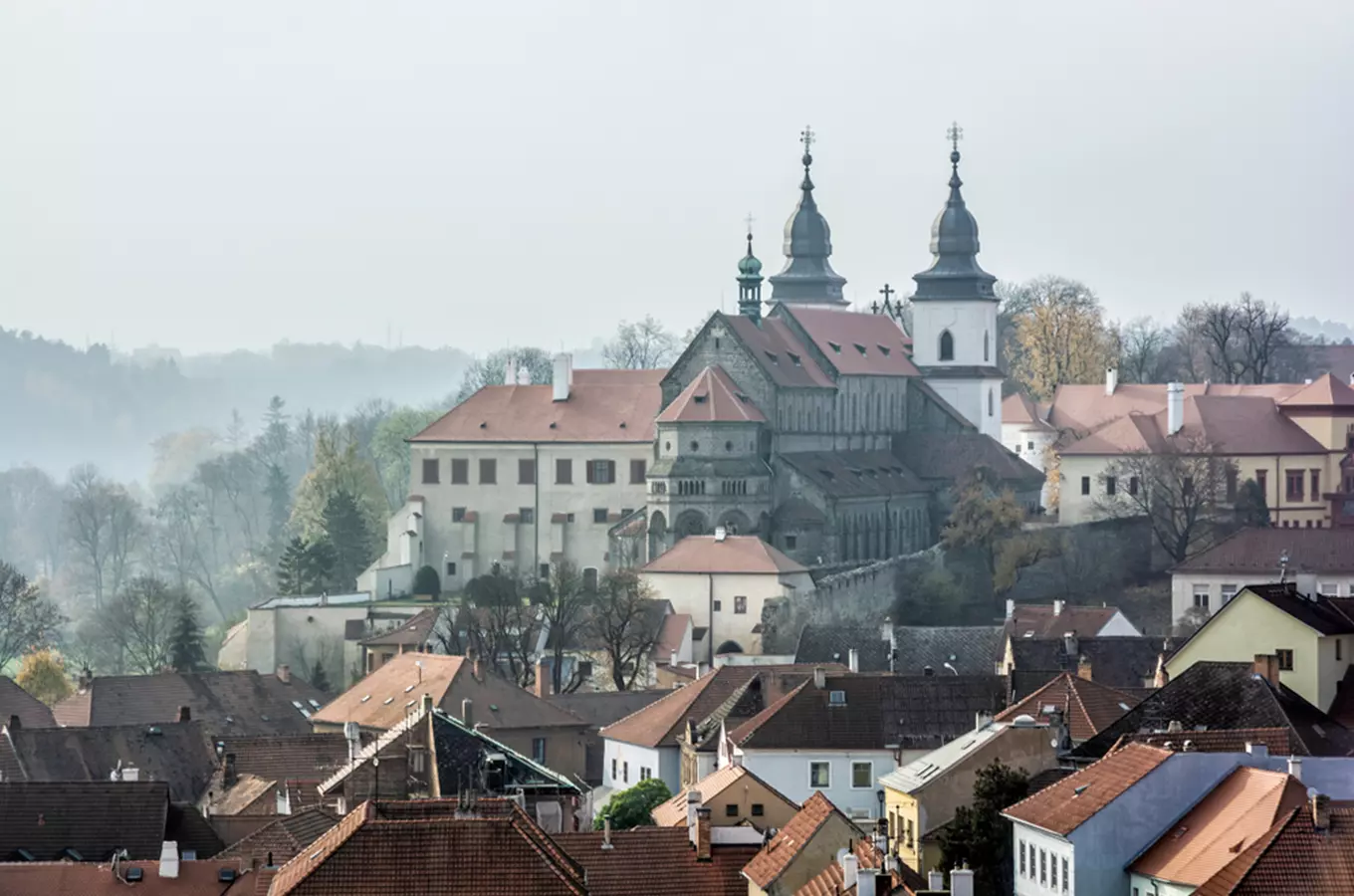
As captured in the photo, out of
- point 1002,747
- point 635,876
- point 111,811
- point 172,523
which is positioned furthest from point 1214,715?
point 172,523

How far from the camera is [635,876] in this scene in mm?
42938

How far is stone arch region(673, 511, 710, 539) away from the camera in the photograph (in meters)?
102

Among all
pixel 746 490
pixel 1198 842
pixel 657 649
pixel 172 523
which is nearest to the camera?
pixel 1198 842

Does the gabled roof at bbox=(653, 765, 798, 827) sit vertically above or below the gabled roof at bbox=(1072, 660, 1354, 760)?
below

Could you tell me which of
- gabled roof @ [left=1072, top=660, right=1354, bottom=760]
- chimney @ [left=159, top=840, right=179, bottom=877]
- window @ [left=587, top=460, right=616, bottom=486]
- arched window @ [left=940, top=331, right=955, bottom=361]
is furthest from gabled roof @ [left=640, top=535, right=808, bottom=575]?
chimney @ [left=159, top=840, right=179, bottom=877]

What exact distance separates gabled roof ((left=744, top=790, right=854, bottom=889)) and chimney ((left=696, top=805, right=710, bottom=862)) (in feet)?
1.81

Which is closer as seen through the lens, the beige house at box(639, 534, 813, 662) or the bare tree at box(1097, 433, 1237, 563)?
the beige house at box(639, 534, 813, 662)

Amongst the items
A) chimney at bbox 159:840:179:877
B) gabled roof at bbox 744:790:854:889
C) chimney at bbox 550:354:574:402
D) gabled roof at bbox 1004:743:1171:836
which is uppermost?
chimney at bbox 550:354:574:402

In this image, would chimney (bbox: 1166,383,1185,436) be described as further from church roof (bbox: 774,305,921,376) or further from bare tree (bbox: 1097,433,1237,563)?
church roof (bbox: 774,305,921,376)

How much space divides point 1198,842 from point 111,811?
19.6 meters

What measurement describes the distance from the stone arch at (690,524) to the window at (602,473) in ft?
20.9

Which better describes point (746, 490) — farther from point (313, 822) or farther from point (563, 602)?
point (313, 822)

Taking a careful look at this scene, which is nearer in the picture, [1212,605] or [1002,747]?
[1002,747]

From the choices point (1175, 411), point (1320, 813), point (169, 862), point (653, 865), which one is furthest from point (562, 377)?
point (1320, 813)
